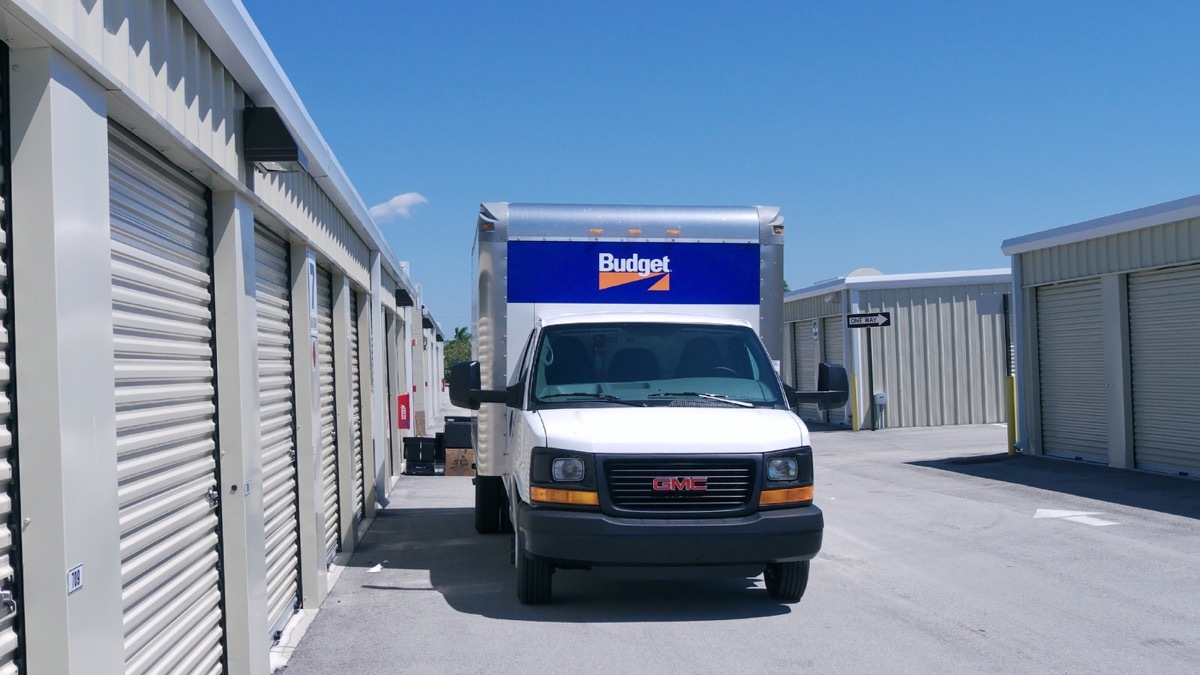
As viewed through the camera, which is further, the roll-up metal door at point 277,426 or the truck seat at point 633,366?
the truck seat at point 633,366

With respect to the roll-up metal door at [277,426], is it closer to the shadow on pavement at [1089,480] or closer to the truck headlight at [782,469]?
the truck headlight at [782,469]

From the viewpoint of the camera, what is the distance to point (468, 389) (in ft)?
27.3

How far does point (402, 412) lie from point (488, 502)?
755 cm

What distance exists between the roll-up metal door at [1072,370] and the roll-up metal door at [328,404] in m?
11.8

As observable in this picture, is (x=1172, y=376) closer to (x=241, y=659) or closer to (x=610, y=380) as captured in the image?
(x=610, y=380)

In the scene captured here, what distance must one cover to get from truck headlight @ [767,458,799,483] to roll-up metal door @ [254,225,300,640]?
3336mm

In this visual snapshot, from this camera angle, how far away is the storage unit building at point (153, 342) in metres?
3.12

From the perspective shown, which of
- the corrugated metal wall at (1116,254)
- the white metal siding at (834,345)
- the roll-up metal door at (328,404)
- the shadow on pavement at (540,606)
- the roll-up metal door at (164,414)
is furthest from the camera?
the white metal siding at (834,345)

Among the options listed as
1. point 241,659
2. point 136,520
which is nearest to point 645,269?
point 241,659

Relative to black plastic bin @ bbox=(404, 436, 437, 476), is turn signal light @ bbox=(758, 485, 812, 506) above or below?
above

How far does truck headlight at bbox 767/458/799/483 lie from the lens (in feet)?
24.0

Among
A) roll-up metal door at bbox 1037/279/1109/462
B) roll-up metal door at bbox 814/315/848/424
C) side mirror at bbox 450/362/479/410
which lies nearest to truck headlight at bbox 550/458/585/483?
side mirror at bbox 450/362/479/410

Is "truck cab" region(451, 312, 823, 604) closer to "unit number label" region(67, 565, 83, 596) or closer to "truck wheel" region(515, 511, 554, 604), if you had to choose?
"truck wheel" region(515, 511, 554, 604)

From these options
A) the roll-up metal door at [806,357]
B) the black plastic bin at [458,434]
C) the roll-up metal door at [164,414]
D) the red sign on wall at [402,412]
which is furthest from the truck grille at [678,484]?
the roll-up metal door at [806,357]
